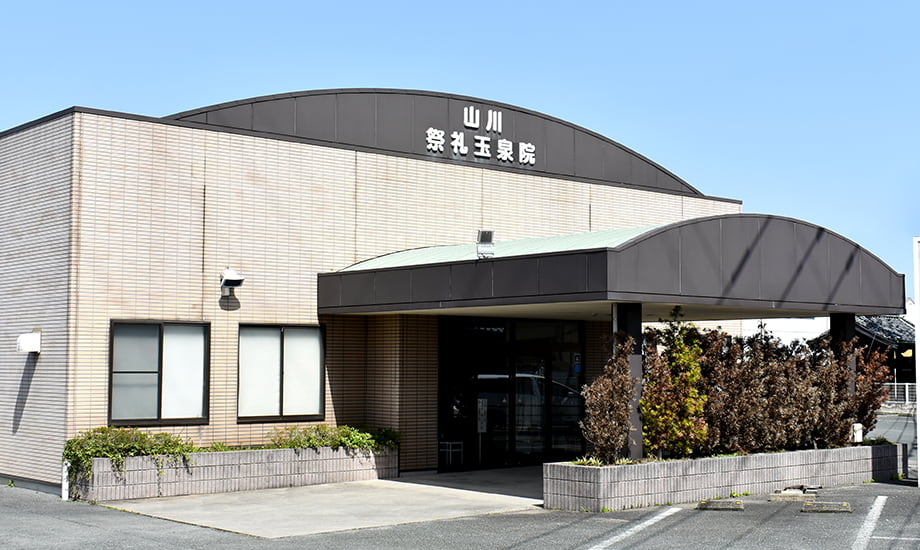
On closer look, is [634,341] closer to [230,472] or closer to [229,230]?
[230,472]

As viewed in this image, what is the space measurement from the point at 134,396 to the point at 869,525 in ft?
35.2

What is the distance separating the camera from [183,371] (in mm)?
16891

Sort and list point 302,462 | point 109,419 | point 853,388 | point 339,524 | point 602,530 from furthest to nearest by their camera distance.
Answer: point 853,388 < point 302,462 < point 109,419 < point 339,524 < point 602,530

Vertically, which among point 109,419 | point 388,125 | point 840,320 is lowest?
point 109,419

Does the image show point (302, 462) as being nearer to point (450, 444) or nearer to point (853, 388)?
point (450, 444)

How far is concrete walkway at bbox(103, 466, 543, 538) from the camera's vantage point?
13.3 m

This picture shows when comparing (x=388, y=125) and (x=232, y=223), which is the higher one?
(x=388, y=125)

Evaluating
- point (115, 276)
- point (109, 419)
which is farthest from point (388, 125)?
point (109, 419)

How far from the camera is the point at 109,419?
16.0 m

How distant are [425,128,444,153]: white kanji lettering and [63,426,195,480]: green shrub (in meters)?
A: 7.50

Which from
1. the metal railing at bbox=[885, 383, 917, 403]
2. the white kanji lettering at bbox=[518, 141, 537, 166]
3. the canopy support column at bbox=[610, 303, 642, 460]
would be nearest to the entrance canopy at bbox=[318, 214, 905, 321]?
the canopy support column at bbox=[610, 303, 642, 460]

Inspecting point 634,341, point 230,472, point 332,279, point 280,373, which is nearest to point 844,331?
point 634,341

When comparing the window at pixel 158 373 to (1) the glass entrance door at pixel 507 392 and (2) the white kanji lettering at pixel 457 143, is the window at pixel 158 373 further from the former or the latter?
(2) the white kanji lettering at pixel 457 143

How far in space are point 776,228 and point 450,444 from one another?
22.5 ft
